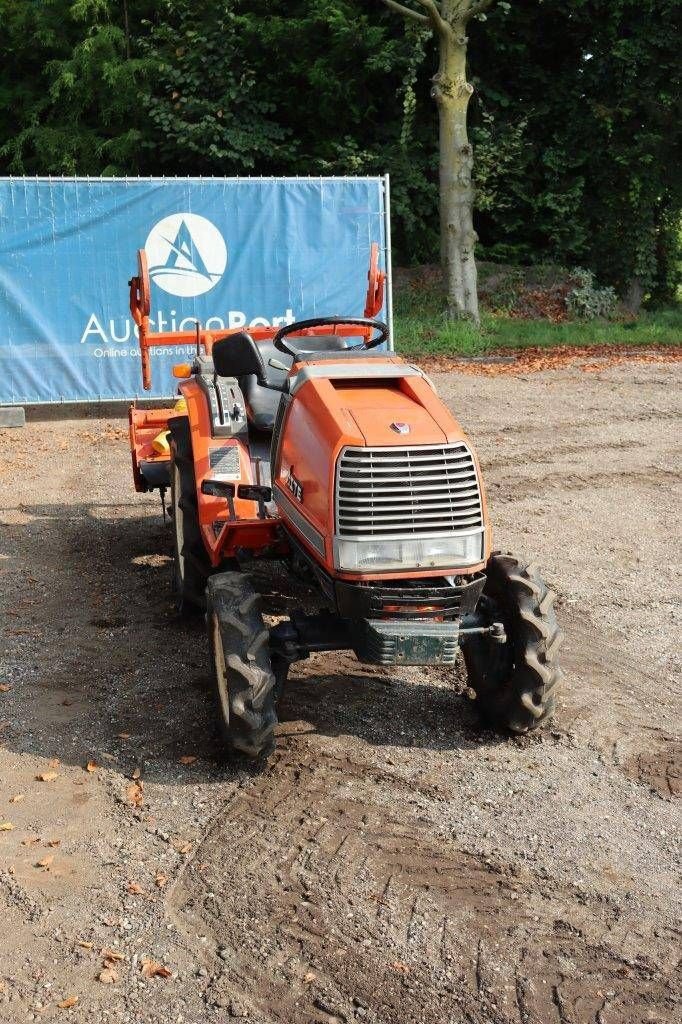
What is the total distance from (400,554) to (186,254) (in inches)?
326

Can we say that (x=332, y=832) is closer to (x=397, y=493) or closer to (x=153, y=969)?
(x=153, y=969)

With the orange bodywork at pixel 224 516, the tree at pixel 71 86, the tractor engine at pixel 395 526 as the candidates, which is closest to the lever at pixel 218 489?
the orange bodywork at pixel 224 516

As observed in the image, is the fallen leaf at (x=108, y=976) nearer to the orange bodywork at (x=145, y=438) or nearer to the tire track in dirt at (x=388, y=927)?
the tire track in dirt at (x=388, y=927)

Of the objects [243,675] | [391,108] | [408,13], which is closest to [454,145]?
[408,13]

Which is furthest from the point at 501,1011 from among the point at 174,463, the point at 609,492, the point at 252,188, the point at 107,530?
the point at 252,188

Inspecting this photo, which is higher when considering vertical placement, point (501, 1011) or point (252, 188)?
point (252, 188)

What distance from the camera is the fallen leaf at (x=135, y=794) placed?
15.0ft

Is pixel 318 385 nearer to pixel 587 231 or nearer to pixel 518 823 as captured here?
pixel 518 823

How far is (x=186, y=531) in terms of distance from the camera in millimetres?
5988

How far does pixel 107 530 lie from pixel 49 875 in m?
4.46

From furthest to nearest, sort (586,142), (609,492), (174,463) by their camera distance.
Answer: (586,142) < (609,492) < (174,463)

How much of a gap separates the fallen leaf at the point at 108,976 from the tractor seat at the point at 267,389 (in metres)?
2.97

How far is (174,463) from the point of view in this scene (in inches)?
253

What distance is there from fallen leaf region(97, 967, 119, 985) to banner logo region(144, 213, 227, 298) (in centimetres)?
921
